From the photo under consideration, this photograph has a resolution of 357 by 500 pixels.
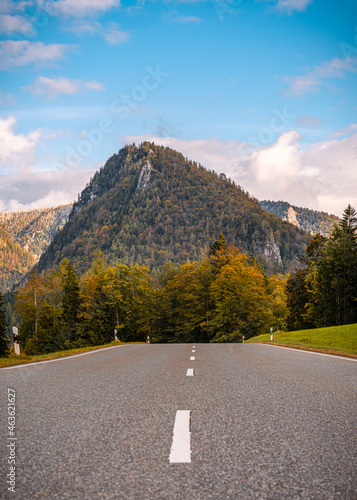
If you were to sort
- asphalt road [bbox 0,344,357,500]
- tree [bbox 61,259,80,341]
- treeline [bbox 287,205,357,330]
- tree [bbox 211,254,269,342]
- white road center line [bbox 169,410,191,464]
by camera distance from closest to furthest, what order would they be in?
asphalt road [bbox 0,344,357,500] → white road center line [bbox 169,410,191,464] → tree [bbox 211,254,269,342] → treeline [bbox 287,205,357,330] → tree [bbox 61,259,80,341]

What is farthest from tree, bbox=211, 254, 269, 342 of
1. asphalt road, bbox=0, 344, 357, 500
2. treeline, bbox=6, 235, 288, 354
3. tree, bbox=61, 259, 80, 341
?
asphalt road, bbox=0, 344, 357, 500

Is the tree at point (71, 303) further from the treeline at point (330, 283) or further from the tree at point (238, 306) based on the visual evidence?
the treeline at point (330, 283)

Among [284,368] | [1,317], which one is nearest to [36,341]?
[1,317]

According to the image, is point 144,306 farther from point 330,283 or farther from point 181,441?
point 181,441

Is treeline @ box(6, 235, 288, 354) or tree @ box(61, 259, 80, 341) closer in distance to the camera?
treeline @ box(6, 235, 288, 354)

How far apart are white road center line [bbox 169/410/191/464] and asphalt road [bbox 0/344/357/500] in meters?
0.04

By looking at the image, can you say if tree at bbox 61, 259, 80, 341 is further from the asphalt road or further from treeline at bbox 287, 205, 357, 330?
the asphalt road

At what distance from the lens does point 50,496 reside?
2.85 meters

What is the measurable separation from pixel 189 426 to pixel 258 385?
10.6 feet

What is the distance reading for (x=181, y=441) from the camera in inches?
161

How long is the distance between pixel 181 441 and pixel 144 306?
63689 mm

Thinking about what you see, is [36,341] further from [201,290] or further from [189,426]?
[189,426]

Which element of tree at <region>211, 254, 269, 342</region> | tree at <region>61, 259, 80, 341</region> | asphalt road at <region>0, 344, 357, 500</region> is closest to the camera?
asphalt road at <region>0, 344, 357, 500</region>

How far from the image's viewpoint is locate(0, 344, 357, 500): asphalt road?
3.00 meters
